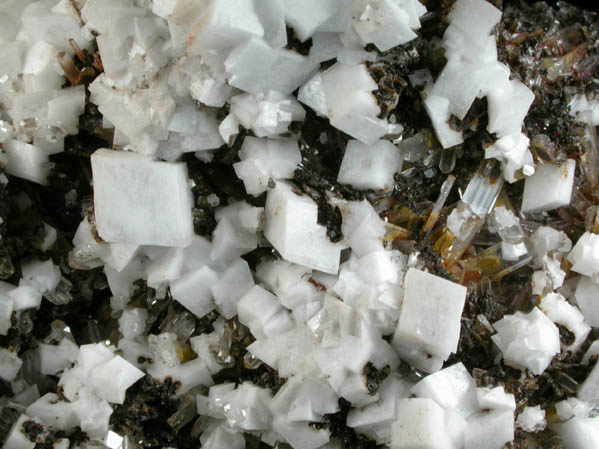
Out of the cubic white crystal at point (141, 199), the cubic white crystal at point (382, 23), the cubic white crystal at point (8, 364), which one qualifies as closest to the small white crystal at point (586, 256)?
the cubic white crystal at point (382, 23)

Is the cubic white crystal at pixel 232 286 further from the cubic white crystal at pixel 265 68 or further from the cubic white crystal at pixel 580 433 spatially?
the cubic white crystal at pixel 580 433

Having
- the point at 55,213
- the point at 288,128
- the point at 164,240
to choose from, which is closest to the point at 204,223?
the point at 164,240

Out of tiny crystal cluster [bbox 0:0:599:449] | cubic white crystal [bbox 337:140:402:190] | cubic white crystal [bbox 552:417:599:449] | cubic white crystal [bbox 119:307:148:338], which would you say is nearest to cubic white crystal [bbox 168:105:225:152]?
tiny crystal cluster [bbox 0:0:599:449]

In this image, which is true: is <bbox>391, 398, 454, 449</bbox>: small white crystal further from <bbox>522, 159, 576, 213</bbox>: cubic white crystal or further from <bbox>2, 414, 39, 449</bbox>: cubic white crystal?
<bbox>2, 414, 39, 449</bbox>: cubic white crystal

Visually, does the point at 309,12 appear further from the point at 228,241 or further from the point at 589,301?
the point at 589,301

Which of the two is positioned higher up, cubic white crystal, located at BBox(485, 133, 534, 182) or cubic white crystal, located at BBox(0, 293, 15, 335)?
cubic white crystal, located at BBox(485, 133, 534, 182)

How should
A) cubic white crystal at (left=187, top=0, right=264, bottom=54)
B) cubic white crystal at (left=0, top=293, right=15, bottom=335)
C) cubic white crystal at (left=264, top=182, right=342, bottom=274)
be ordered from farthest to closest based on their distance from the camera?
1. cubic white crystal at (left=0, top=293, right=15, bottom=335)
2. cubic white crystal at (left=264, top=182, right=342, bottom=274)
3. cubic white crystal at (left=187, top=0, right=264, bottom=54)

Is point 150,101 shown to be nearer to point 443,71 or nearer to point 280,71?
point 280,71
